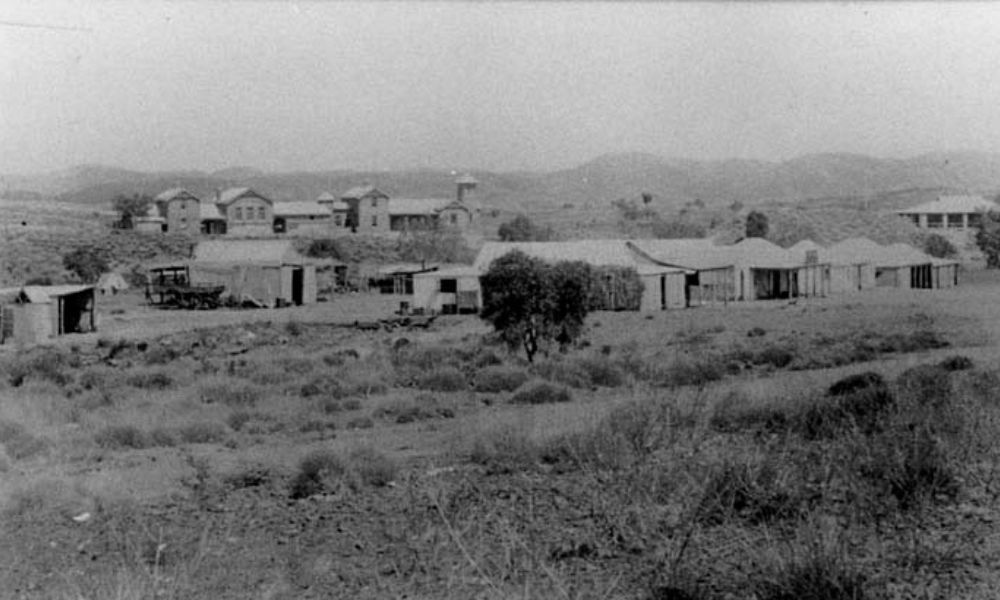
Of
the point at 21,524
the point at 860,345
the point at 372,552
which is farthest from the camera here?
the point at 860,345

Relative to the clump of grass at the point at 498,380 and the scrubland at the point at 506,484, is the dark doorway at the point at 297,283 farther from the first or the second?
the clump of grass at the point at 498,380

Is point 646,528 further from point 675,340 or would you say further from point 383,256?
point 383,256

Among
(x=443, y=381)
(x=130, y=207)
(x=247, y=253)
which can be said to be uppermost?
(x=130, y=207)

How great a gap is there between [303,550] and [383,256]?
2057 inches

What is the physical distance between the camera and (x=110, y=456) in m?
11.8

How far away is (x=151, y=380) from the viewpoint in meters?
17.4

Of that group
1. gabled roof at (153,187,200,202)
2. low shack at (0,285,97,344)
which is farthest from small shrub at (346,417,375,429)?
gabled roof at (153,187,200,202)

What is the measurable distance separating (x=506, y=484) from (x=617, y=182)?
8019cm

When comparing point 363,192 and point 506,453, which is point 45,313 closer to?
point 506,453

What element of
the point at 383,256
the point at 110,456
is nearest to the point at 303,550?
the point at 110,456

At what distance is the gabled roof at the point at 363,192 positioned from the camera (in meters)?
65.9

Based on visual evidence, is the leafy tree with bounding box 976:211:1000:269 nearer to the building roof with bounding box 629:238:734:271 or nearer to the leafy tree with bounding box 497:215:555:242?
the building roof with bounding box 629:238:734:271

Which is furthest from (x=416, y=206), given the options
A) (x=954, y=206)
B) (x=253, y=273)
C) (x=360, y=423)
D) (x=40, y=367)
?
(x=360, y=423)

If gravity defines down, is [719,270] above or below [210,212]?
below
